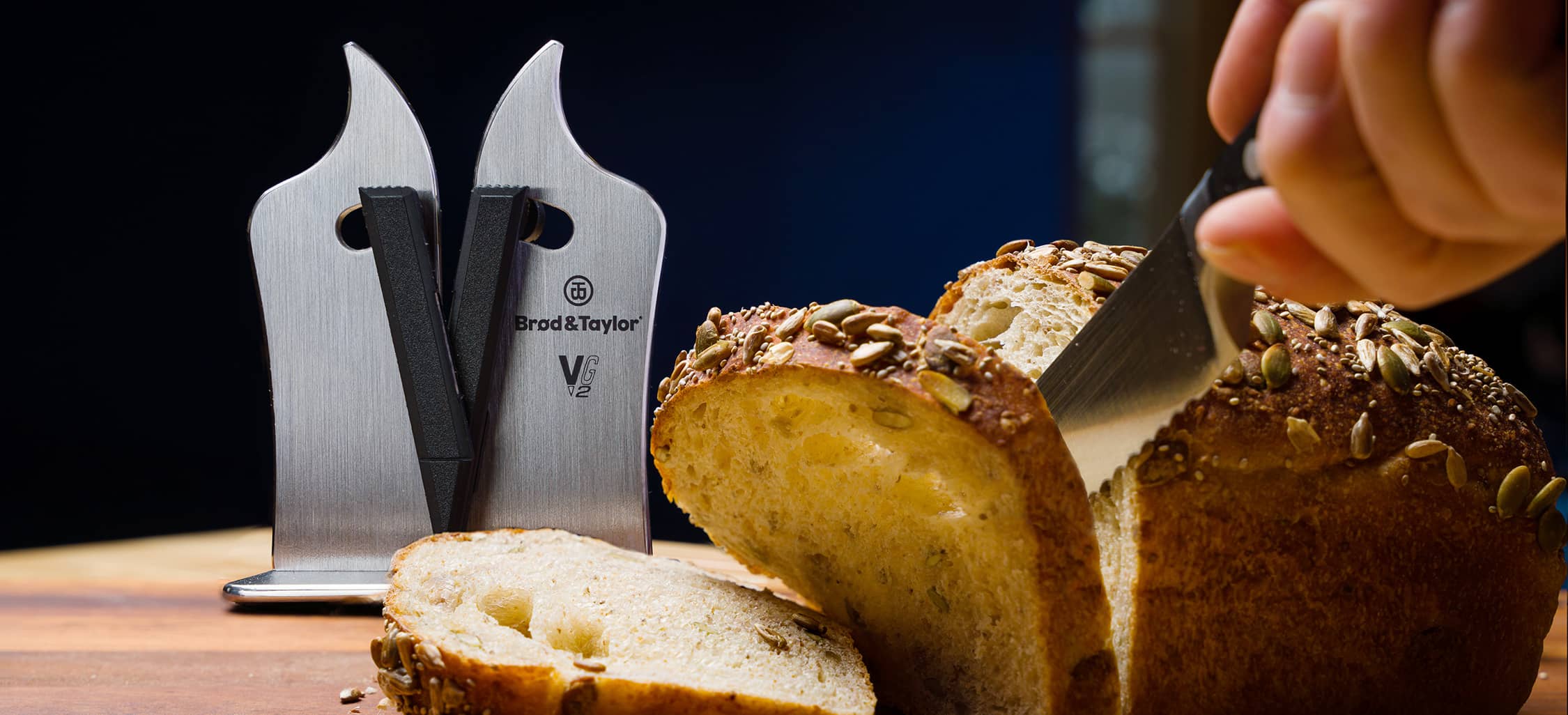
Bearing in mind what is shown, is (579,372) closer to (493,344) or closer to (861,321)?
(493,344)

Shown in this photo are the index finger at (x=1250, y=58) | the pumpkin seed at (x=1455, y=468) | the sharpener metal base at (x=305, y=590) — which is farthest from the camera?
the sharpener metal base at (x=305, y=590)

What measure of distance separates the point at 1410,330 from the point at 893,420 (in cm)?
70

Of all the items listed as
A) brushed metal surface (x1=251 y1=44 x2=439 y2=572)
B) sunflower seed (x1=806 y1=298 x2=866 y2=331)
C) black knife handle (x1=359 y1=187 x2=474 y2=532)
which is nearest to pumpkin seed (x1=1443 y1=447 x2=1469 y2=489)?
sunflower seed (x1=806 y1=298 x2=866 y2=331)

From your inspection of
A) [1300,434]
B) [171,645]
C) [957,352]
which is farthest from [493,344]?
[1300,434]

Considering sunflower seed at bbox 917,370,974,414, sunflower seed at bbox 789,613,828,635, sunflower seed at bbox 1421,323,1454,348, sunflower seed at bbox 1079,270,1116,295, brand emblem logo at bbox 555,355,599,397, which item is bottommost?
sunflower seed at bbox 789,613,828,635

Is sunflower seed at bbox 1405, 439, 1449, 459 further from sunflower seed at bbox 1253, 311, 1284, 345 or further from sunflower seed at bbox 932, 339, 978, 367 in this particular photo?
sunflower seed at bbox 932, 339, 978, 367

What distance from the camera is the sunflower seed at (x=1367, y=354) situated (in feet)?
4.05

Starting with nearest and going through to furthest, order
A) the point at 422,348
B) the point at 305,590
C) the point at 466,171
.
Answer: the point at 305,590 → the point at 422,348 → the point at 466,171

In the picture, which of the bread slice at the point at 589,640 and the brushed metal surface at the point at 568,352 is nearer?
the bread slice at the point at 589,640

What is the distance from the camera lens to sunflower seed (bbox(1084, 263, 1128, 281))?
4.33 feet

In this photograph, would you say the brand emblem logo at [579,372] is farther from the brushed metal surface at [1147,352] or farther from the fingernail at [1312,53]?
the fingernail at [1312,53]

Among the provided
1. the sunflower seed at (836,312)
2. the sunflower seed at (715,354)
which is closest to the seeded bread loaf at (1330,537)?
the sunflower seed at (836,312)

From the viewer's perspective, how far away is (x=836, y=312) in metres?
1.19

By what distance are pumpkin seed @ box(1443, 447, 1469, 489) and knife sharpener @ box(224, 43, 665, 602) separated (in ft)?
4.11
